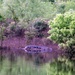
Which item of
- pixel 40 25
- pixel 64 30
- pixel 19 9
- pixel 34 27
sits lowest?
pixel 64 30

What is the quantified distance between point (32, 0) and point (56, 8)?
590cm

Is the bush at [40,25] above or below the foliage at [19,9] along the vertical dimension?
below

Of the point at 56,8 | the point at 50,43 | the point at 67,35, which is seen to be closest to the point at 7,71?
the point at 67,35

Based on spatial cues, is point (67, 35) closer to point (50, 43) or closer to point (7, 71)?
point (50, 43)

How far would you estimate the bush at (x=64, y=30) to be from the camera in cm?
3022

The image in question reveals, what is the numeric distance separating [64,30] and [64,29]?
0.10 meters

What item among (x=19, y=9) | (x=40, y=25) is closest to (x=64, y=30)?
(x=40, y=25)

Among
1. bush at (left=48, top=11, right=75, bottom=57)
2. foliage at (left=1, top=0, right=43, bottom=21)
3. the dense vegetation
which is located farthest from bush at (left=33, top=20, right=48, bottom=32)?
bush at (left=48, top=11, right=75, bottom=57)

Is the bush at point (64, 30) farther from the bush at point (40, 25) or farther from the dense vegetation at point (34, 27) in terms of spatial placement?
the bush at point (40, 25)

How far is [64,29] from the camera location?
30422mm

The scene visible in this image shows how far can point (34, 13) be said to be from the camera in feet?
137

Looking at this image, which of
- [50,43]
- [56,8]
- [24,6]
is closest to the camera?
[50,43]

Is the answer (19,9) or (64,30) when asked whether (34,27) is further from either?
(64,30)

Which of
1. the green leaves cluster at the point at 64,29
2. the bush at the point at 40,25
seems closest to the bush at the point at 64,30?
the green leaves cluster at the point at 64,29
